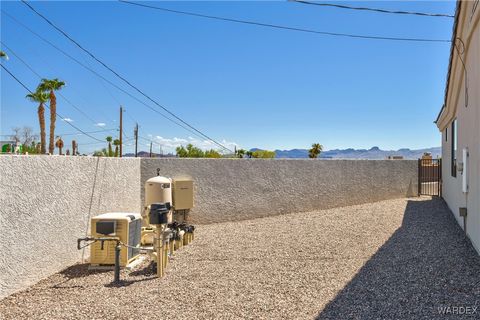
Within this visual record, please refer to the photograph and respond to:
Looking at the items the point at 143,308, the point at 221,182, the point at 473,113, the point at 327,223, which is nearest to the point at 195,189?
the point at 221,182

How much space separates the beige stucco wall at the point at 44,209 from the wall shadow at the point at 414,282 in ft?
12.1

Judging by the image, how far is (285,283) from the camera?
4848mm

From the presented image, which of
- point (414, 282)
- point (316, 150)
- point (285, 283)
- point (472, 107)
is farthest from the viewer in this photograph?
point (316, 150)

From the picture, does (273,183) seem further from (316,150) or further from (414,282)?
(316,150)

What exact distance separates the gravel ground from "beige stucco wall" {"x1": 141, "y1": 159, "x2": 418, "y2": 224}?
2.01 m

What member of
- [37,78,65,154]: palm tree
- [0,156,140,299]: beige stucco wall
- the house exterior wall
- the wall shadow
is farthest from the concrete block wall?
[37,78,65,154]: palm tree

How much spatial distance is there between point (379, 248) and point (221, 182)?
4589 millimetres

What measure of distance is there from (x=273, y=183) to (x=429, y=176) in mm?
8901

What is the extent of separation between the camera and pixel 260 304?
13.6 feet

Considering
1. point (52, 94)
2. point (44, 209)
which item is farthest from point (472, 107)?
point (52, 94)

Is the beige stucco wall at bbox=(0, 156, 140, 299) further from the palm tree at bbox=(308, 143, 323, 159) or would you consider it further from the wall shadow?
the palm tree at bbox=(308, 143, 323, 159)

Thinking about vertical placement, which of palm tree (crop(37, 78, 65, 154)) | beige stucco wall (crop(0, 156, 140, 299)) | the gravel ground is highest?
palm tree (crop(37, 78, 65, 154))

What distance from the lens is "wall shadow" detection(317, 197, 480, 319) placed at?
12.7 feet

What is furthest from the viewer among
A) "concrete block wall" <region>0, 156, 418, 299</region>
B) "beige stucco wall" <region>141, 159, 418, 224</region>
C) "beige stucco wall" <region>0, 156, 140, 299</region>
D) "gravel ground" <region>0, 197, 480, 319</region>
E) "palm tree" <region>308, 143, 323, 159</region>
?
"palm tree" <region>308, 143, 323, 159</region>
